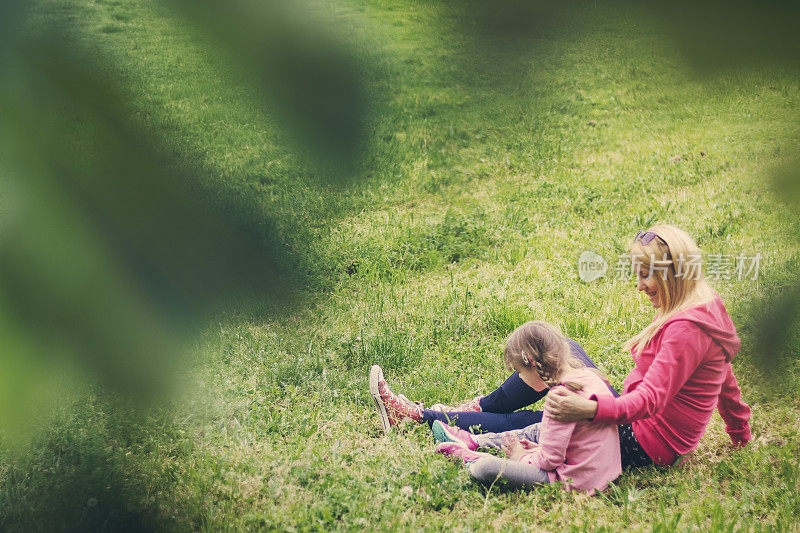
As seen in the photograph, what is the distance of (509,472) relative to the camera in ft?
9.41

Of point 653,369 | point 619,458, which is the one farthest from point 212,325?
point 619,458

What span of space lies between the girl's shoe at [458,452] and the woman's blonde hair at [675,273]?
1.04 metres

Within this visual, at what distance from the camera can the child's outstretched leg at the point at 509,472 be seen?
2.85 m

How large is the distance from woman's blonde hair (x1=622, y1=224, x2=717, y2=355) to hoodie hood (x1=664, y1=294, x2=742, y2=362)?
3 cm

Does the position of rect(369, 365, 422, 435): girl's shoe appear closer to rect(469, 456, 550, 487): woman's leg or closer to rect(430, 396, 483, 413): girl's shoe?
rect(430, 396, 483, 413): girl's shoe

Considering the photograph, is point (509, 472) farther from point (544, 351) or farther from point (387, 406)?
point (387, 406)

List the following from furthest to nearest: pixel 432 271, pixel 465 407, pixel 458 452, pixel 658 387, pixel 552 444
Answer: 1. pixel 432 271
2. pixel 465 407
3. pixel 458 452
4. pixel 552 444
5. pixel 658 387

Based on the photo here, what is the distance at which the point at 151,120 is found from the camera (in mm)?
812

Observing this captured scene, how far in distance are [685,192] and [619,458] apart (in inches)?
181

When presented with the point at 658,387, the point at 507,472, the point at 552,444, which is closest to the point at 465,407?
the point at 507,472

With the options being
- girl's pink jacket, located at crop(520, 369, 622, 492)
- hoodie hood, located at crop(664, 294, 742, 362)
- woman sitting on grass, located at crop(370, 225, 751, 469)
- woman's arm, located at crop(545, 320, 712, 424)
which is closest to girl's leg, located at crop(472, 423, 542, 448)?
woman sitting on grass, located at crop(370, 225, 751, 469)

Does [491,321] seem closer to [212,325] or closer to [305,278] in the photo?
[305,278]

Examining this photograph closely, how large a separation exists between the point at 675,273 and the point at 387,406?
1.66m

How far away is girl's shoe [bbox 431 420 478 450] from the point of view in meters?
3.22
